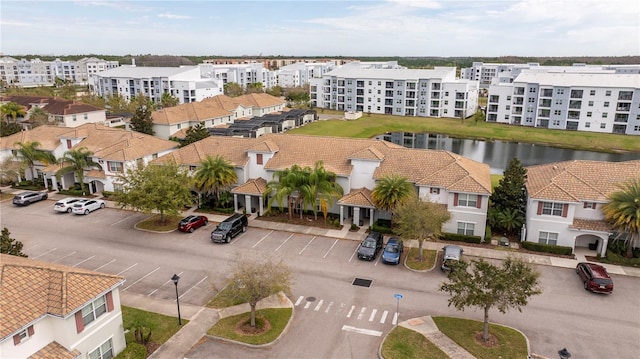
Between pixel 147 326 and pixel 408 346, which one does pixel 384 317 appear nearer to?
pixel 408 346

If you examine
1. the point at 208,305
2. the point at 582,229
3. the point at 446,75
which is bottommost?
the point at 208,305

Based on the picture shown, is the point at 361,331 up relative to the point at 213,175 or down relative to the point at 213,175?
down

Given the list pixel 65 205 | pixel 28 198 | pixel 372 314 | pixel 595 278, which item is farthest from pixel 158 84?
pixel 595 278

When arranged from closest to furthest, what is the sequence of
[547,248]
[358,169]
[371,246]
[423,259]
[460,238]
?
1. [423,259]
2. [371,246]
3. [547,248]
4. [460,238]
5. [358,169]

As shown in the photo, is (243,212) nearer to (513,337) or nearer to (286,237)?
(286,237)

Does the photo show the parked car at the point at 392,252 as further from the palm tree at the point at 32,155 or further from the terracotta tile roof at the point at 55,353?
the palm tree at the point at 32,155

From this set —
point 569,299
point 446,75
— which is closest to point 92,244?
point 569,299

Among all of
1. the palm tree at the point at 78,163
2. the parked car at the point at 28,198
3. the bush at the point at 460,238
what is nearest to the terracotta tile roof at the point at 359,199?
the bush at the point at 460,238
